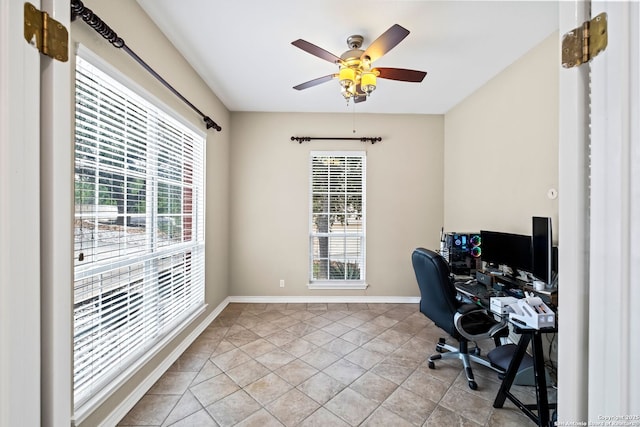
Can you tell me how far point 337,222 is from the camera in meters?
3.82

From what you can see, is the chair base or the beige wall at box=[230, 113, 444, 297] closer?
the chair base

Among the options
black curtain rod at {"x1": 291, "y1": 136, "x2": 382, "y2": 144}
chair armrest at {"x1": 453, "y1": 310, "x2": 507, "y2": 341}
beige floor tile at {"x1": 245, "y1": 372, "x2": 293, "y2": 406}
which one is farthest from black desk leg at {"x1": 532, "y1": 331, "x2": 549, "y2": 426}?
black curtain rod at {"x1": 291, "y1": 136, "x2": 382, "y2": 144}

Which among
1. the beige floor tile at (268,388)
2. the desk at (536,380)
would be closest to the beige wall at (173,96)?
the beige floor tile at (268,388)

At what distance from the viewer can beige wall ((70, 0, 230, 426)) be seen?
154cm

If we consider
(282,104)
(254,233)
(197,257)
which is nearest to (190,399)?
(197,257)

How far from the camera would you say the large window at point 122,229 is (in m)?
1.43

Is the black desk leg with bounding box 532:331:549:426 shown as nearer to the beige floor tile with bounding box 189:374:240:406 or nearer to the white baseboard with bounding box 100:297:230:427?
the beige floor tile with bounding box 189:374:240:406

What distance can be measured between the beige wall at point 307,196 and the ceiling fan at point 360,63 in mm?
1557

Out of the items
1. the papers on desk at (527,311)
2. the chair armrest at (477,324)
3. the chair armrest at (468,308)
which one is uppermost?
the papers on desk at (527,311)
